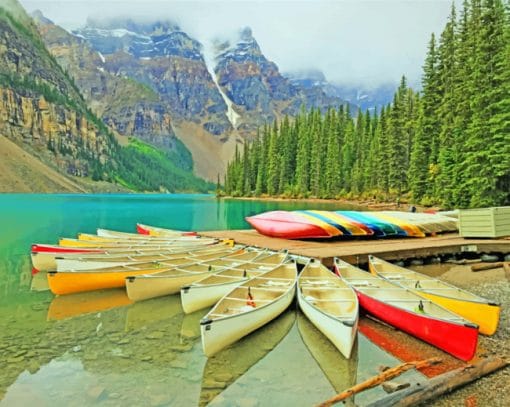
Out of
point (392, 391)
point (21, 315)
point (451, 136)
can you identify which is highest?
point (451, 136)

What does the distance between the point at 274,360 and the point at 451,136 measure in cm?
3965

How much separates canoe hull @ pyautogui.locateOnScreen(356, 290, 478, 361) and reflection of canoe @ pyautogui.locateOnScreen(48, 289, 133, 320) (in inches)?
318

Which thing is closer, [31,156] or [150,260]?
[150,260]

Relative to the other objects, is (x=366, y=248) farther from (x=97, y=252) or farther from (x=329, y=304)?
(x=97, y=252)

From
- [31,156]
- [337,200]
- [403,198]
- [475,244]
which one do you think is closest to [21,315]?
[475,244]

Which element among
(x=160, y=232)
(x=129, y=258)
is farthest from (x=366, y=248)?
(x=160, y=232)

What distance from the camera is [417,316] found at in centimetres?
923

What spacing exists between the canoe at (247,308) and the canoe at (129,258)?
4095mm

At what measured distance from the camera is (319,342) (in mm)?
10031

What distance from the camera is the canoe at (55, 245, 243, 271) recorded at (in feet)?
49.6

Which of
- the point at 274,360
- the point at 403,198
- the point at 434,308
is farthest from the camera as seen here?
the point at 403,198

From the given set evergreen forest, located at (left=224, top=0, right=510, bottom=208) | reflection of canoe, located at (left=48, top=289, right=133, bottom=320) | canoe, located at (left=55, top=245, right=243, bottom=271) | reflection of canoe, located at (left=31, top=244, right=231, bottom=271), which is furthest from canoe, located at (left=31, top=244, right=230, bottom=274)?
evergreen forest, located at (left=224, top=0, right=510, bottom=208)

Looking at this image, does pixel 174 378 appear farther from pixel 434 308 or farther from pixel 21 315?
pixel 21 315

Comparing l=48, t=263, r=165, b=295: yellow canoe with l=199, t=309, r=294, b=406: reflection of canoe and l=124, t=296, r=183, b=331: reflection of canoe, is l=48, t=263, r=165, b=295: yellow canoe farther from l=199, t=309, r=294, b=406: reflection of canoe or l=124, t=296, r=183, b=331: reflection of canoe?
l=199, t=309, r=294, b=406: reflection of canoe
